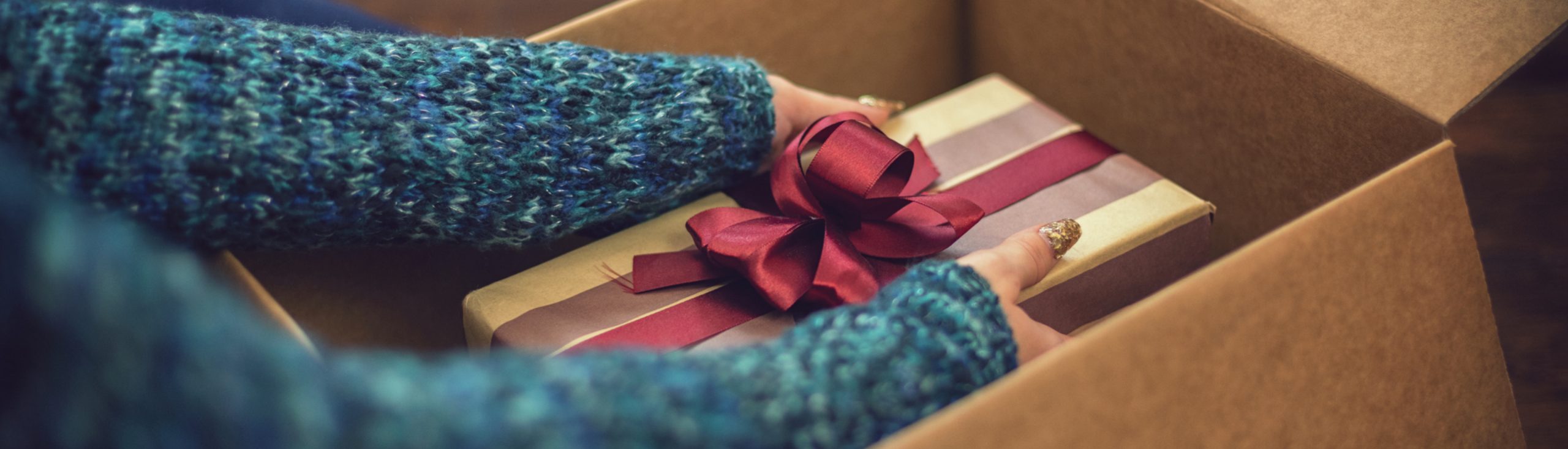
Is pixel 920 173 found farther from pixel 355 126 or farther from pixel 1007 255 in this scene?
pixel 355 126

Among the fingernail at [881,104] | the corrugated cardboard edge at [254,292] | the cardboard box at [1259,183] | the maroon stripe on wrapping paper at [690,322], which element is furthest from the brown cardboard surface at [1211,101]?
the corrugated cardboard edge at [254,292]

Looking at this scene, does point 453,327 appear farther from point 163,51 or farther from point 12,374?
point 12,374

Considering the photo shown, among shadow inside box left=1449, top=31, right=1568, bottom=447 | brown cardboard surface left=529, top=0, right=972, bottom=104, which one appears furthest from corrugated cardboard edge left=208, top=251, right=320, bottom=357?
shadow inside box left=1449, top=31, right=1568, bottom=447

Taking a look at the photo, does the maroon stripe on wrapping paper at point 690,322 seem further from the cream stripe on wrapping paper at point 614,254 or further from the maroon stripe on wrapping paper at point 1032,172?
the maroon stripe on wrapping paper at point 1032,172

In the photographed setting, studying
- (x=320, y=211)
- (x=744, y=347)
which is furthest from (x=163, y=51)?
(x=744, y=347)

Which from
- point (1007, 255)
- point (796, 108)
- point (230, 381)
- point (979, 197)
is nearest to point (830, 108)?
point (796, 108)

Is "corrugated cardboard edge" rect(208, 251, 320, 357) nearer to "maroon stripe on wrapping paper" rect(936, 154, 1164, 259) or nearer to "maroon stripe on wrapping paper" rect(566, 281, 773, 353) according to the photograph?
"maroon stripe on wrapping paper" rect(566, 281, 773, 353)
